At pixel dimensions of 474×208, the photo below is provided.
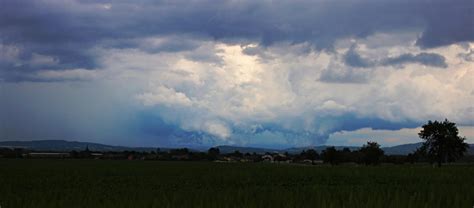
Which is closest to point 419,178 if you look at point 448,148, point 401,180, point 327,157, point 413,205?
point 401,180

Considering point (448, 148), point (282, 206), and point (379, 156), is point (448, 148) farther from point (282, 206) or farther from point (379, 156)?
point (282, 206)

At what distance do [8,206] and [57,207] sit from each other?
1378 mm

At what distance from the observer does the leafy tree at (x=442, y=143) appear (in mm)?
111312

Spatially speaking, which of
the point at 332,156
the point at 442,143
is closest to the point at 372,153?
the point at 332,156

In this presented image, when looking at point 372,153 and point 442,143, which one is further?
point 372,153

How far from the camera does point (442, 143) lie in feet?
368

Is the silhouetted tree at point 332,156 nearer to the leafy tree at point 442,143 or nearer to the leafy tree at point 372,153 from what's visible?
the leafy tree at point 372,153

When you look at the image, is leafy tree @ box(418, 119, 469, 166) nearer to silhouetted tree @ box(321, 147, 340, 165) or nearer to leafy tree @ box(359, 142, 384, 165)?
leafy tree @ box(359, 142, 384, 165)

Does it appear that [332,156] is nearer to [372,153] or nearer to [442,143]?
[372,153]

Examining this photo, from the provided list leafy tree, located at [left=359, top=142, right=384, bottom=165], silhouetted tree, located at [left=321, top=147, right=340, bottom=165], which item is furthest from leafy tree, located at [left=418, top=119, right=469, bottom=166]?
silhouetted tree, located at [left=321, top=147, right=340, bottom=165]

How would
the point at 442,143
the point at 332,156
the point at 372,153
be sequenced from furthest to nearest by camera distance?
1. the point at 332,156
2. the point at 372,153
3. the point at 442,143

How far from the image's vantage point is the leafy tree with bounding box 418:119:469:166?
111m

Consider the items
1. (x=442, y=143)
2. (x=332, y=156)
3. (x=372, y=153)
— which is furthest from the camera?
(x=332, y=156)

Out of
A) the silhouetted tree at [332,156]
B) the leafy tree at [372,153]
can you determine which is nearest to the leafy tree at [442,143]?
the leafy tree at [372,153]
